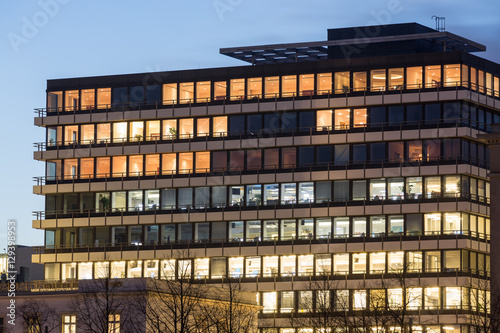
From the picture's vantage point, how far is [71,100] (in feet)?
489

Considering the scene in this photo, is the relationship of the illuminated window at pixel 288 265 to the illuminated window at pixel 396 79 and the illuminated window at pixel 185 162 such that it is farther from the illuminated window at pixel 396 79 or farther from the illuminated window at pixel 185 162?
the illuminated window at pixel 396 79

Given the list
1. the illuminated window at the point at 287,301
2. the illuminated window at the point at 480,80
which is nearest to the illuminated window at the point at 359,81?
the illuminated window at the point at 480,80

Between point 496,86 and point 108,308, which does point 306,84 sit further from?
point 108,308

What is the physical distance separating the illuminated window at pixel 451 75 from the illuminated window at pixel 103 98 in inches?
1525

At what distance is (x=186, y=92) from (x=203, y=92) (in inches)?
81.6

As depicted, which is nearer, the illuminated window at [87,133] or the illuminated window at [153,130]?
the illuminated window at [153,130]

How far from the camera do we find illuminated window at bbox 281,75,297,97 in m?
140

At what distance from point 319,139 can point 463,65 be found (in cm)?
1707

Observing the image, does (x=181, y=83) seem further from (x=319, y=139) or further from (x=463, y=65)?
(x=463, y=65)

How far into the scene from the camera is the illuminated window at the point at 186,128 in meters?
144

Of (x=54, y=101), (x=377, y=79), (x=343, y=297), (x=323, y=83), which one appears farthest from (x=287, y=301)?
(x=54, y=101)

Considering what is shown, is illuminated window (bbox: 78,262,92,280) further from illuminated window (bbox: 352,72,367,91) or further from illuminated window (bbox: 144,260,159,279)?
illuminated window (bbox: 352,72,367,91)

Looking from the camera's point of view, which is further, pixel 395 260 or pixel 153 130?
pixel 153 130

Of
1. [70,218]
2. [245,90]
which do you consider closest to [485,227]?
[245,90]
